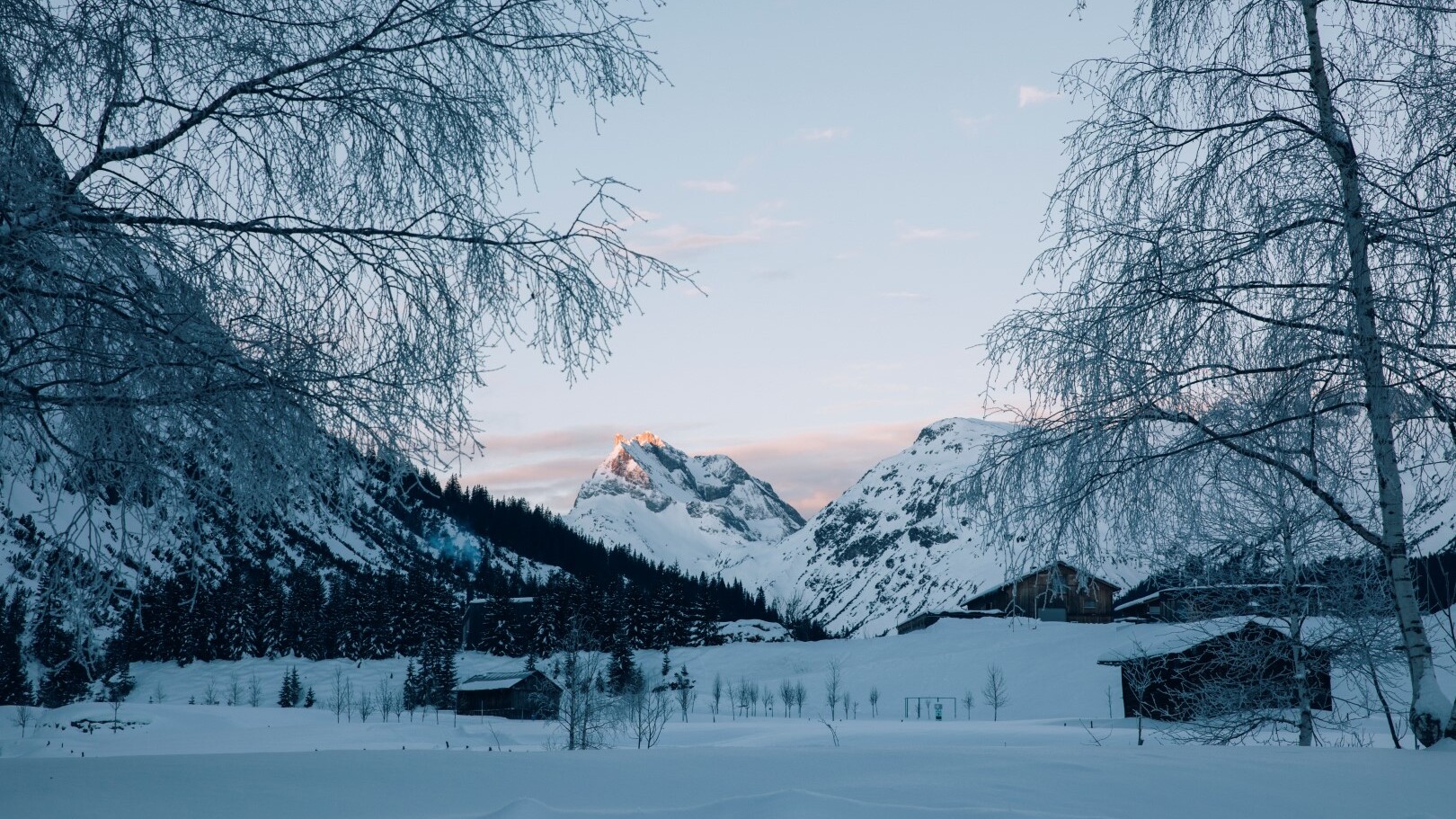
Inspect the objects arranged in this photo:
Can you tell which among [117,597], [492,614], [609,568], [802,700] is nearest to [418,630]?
[492,614]

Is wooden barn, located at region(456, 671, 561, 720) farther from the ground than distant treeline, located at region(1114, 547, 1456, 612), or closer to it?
closer to it

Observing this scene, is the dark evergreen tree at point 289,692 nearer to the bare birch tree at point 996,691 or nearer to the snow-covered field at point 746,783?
the bare birch tree at point 996,691

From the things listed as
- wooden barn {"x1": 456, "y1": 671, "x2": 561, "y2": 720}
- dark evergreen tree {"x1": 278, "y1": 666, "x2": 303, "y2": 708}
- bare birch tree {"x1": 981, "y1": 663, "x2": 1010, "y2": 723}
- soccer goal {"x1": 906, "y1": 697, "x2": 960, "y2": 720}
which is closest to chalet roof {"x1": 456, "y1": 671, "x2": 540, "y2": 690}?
wooden barn {"x1": 456, "y1": 671, "x2": 561, "y2": 720}

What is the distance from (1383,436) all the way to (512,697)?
58.1 meters

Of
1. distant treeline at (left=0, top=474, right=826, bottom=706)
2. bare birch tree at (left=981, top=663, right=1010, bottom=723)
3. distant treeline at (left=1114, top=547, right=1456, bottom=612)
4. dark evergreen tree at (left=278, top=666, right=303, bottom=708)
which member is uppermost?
distant treeline at (left=1114, top=547, right=1456, bottom=612)

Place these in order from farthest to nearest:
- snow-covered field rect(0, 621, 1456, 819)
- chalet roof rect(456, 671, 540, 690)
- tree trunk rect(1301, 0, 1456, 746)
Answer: chalet roof rect(456, 671, 540, 690)
tree trunk rect(1301, 0, 1456, 746)
snow-covered field rect(0, 621, 1456, 819)

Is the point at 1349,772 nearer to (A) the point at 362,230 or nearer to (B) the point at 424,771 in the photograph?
(B) the point at 424,771

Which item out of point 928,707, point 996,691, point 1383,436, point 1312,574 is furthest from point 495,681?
point 1383,436

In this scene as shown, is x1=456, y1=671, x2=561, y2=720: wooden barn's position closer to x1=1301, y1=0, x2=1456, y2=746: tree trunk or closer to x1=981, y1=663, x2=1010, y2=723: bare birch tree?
x1=981, y1=663, x2=1010, y2=723: bare birch tree

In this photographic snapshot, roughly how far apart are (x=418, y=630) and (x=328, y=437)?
87.2 m

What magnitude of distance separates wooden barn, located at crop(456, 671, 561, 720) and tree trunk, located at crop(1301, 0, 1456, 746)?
176ft

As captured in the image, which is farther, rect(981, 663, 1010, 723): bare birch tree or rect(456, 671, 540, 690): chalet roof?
rect(456, 671, 540, 690): chalet roof

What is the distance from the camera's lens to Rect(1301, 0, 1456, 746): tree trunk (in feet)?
22.1

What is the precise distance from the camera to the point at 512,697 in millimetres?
59656
